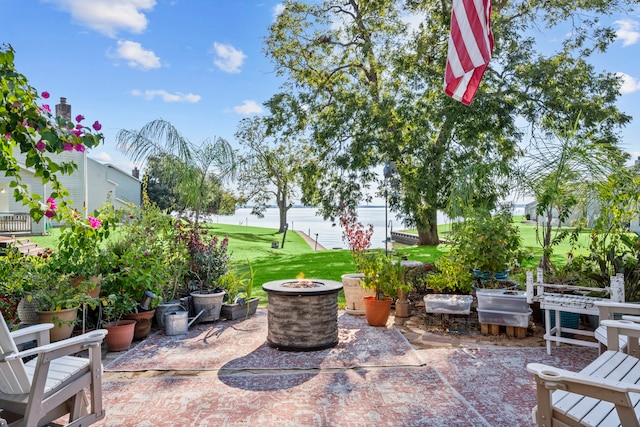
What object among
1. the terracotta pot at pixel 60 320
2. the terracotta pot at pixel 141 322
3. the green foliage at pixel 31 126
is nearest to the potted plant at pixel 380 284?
the terracotta pot at pixel 141 322

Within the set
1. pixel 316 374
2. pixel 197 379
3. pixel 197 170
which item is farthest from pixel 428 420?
pixel 197 170

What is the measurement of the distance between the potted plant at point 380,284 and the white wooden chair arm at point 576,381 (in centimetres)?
354

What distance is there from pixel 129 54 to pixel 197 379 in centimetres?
949

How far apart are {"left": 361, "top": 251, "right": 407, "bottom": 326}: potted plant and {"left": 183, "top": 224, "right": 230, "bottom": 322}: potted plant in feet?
6.46

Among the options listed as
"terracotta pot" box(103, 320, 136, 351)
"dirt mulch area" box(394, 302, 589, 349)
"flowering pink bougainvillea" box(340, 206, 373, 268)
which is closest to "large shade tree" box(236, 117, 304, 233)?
"flowering pink bougainvillea" box(340, 206, 373, 268)

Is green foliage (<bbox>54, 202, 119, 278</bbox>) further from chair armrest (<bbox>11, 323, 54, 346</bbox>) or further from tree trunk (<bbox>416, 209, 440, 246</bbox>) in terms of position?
tree trunk (<bbox>416, 209, 440, 246</bbox>)

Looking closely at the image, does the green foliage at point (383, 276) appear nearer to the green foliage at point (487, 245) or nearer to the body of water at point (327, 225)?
the green foliage at point (487, 245)

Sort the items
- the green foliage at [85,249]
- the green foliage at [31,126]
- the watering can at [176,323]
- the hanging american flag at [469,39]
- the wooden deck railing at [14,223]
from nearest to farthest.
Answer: the green foliage at [31,126] → the hanging american flag at [469,39] → the green foliage at [85,249] → the watering can at [176,323] → the wooden deck railing at [14,223]

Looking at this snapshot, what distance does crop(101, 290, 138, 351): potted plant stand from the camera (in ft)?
15.5

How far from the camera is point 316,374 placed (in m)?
3.92

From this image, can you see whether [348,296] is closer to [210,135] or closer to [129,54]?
[210,135]

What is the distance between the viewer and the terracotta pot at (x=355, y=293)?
245 inches

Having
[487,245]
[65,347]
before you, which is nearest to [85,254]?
[65,347]

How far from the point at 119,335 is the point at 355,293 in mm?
3071
